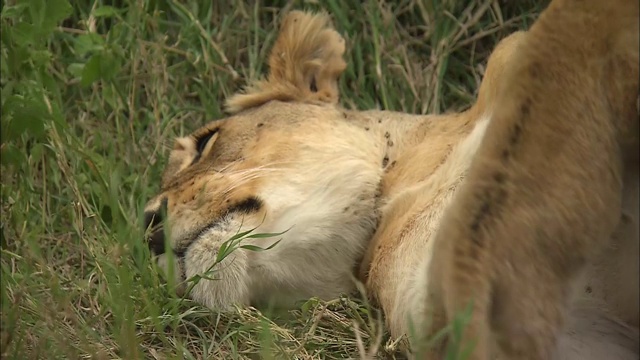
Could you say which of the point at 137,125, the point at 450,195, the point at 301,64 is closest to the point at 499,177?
the point at 450,195

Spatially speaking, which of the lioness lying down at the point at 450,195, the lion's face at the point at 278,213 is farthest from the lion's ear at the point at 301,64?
the lion's face at the point at 278,213

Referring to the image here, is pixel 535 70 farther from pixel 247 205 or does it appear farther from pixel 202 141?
pixel 202 141

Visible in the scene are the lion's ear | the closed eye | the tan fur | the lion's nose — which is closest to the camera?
the tan fur

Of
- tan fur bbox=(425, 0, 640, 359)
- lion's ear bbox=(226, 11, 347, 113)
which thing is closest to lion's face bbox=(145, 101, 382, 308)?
lion's ear bbox=(226, 11, 347, 113)

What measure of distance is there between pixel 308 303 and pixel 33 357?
0.78m

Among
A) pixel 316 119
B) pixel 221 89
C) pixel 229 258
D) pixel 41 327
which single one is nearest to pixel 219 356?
pixel 229 258

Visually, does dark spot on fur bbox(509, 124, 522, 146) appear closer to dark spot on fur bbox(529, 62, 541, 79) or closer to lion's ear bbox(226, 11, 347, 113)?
dark spot on fur bbox(529, 62, 541, 79)

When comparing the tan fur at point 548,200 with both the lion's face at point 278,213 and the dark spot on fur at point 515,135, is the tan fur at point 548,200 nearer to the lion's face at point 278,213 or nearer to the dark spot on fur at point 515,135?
the dark spot on fur at point 515,135

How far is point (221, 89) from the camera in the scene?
4.32m

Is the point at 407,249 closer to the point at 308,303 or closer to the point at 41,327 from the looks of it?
the point at 308,303

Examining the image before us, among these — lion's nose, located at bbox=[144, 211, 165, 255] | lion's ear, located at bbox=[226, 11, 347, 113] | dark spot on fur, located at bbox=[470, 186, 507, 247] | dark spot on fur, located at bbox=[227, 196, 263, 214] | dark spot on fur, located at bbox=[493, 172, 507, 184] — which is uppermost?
dark spot on fur, located at bbox=[493, 172, 507, 184]

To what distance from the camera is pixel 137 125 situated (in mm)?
4023

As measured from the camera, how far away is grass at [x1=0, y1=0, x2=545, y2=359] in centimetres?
255

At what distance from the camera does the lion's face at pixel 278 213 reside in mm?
2781
